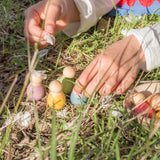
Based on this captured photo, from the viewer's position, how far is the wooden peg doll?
1.00 meters

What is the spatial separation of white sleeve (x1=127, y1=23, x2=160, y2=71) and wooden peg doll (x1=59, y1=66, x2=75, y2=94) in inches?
15.7

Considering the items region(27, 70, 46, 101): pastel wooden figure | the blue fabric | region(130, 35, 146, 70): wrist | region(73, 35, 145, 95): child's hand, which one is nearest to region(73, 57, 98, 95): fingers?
region(73, 35, 145, 95): child's hand

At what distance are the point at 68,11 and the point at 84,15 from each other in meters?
0.11

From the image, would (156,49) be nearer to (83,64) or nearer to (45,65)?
(83,64)

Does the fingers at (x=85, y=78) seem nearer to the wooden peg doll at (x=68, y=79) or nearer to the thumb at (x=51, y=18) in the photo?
the wooden peg doll at (x=68, y=79)

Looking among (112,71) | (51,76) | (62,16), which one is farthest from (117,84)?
(62,16)

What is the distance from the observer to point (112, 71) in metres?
1.03

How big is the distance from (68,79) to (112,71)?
199 mm

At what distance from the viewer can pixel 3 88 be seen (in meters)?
1.15

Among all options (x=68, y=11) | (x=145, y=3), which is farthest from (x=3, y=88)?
(x=145, y=3)

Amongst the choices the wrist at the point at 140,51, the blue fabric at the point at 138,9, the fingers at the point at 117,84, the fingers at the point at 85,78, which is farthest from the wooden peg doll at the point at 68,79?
the blue fabric at the point at 138,9

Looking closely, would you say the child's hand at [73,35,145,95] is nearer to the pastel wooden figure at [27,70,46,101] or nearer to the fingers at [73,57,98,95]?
the fingers at [73,57,98,95]

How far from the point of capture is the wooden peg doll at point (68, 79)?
1.00 m

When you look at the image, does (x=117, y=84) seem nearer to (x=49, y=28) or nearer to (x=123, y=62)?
(x=123, y=62)
